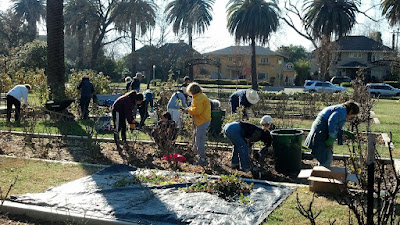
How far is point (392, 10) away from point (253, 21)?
12.0 metres

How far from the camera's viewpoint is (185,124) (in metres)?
10.4

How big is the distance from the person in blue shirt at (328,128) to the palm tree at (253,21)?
3077 cm

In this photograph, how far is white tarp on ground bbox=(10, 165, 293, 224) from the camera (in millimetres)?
5156

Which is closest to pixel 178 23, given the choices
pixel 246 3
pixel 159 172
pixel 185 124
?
pixel 246 3

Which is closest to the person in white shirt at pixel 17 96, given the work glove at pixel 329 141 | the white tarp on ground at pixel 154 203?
the white tarp on ground at pixel 154 203

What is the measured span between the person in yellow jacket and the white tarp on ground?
191 cm

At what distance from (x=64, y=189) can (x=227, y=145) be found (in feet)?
14.6

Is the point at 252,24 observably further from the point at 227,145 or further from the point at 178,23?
the point at 227,145

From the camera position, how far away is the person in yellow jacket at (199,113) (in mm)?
8031

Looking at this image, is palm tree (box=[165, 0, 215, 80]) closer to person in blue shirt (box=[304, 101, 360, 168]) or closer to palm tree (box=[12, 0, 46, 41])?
palm tree (box=[12, 0, 46, 41])

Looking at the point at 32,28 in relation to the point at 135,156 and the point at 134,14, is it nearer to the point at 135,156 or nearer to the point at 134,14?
the point at 134,14

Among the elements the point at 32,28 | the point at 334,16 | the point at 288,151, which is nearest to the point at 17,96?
the point at 288,151

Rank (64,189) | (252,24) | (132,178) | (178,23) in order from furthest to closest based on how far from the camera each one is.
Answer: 1. (178,23)
2. (252,24)
3. (132,178)
4. (64,189)

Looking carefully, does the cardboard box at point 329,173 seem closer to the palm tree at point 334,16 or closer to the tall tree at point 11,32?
the palm tree at point 334,16
